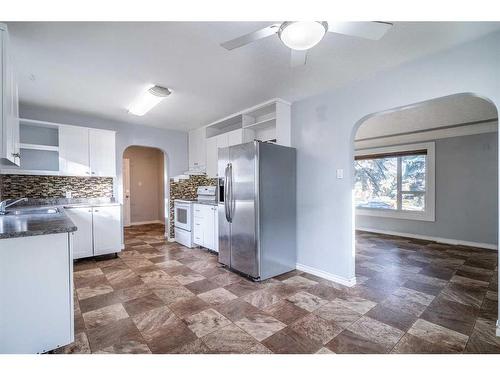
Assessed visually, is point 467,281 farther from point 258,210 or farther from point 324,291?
point 258,210

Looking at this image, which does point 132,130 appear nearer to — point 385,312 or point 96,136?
point 96,136

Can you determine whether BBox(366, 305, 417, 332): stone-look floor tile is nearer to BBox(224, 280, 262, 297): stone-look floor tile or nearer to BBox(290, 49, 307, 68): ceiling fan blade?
BBox(224, 280, 262, 297): stone-look floor tile

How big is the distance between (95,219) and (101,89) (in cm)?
192

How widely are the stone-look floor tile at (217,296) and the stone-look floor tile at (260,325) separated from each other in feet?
1.33

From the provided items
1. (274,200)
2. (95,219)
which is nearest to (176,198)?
(95,219)

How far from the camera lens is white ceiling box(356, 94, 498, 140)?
351cm

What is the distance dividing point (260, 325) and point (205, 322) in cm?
47

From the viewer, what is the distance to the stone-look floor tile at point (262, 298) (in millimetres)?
2336

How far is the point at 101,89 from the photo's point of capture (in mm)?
2957

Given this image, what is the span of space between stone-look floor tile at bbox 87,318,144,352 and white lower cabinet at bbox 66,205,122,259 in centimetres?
203

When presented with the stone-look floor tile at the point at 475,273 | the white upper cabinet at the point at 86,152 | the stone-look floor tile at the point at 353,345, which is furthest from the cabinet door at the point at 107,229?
the stone-look floor tile at the point at 475,273

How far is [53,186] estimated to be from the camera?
385cm

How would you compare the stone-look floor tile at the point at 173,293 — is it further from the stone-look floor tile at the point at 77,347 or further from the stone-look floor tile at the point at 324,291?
the stone-look floor tile at the point at 324,291

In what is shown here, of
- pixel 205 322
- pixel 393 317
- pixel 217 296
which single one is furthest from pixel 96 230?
pixel 393 317
